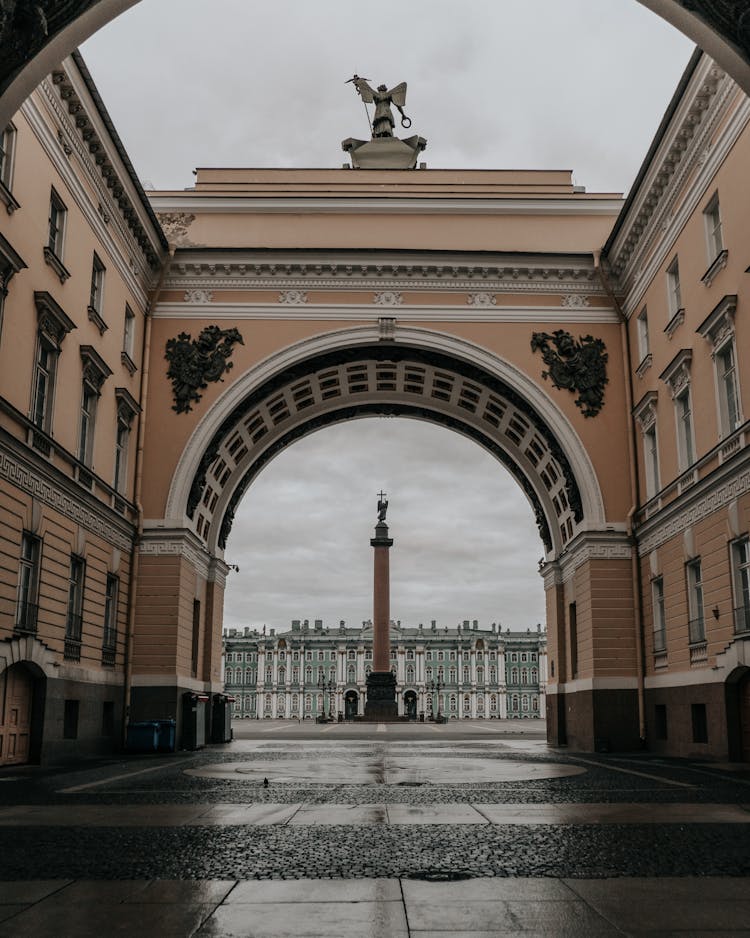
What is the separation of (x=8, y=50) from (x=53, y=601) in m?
15.2

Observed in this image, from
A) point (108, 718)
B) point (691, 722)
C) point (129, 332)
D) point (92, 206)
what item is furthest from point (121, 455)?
point (691, 722)

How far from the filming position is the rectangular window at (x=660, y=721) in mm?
26984

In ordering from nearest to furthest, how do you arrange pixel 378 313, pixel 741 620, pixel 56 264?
pixel 741 620 < pixel 56 264 < pixel 378 313

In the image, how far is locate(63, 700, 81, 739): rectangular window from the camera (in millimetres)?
23797

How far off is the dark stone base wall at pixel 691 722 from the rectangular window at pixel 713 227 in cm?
1011

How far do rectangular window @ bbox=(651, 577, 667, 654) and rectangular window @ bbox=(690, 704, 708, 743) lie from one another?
2.78 meters

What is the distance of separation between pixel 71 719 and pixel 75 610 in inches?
104

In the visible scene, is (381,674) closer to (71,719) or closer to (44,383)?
(71,719)

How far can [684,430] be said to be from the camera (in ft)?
84.9

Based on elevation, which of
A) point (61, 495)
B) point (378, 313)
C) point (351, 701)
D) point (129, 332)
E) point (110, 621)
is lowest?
point (351, 701)

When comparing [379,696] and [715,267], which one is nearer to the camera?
[715,267]

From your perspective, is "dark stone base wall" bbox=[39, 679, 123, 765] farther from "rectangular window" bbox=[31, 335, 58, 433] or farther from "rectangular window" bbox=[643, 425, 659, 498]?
"rectangular window" bbox=[643, 425, 659, 498]

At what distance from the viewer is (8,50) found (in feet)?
31.9

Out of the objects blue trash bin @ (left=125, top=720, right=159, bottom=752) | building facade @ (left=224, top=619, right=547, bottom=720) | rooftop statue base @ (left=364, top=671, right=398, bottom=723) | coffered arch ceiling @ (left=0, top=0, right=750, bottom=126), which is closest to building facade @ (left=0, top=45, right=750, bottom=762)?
blue trash bin @ (left=125, top=720, right=159, bottom=752)
